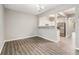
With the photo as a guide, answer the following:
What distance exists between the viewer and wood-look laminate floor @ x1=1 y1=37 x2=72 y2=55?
80.7 inches

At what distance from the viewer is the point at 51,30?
7.63 feet

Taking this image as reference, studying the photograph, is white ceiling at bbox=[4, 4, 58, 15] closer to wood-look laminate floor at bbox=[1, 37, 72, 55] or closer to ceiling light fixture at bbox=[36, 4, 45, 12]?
ceiling light fixture at bbox=[36, 4, 45, 12]

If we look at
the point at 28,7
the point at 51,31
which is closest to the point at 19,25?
the point at 28,7

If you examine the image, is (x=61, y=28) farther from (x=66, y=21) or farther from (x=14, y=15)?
(x=14, y=15)

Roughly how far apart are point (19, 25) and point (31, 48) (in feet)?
1.94

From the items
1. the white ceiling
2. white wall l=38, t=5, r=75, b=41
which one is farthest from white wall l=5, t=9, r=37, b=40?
white wall l=38, t=5, r=75, b=41

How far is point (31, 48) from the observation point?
2104 millimetres

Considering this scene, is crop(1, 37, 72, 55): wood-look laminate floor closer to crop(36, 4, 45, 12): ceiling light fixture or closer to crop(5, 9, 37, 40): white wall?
crop(5, 9, 37, 40): white wall

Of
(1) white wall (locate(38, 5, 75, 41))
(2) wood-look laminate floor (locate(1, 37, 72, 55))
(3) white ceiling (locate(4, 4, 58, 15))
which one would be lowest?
(2) wood-look laminate floor (locate(1, 37, 72, 55))

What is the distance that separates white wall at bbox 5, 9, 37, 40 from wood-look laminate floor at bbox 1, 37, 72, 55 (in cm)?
14

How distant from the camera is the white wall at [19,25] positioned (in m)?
2.04

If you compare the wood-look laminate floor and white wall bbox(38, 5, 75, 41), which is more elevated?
white wall bbox(38, 5, 75, 41)
